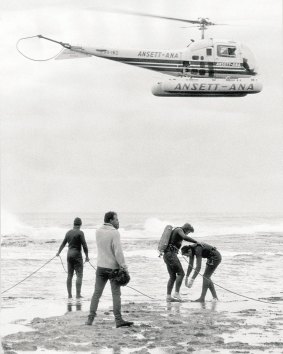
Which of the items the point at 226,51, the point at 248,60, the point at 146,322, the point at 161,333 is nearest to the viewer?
the point at 161,333

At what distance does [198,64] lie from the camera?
118 ft

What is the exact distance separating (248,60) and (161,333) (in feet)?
93.6

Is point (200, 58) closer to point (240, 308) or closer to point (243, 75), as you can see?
point (243, 75)

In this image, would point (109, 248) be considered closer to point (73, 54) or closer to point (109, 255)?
point (109, 255)

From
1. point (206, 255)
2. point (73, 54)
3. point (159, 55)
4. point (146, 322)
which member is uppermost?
point (159, 55)

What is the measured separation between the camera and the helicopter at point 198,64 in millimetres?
31672

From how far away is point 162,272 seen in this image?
75.7ft

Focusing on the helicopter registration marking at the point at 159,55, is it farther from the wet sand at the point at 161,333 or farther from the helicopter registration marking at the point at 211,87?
the wet sand at the point at 161,333

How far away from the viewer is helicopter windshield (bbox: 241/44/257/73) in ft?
121

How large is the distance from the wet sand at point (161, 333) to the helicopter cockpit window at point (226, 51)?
974 inches

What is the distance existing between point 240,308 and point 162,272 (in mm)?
9752

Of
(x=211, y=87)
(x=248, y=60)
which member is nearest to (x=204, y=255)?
(x=211, y=87)

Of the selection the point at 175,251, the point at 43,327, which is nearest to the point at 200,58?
the point at 175,251

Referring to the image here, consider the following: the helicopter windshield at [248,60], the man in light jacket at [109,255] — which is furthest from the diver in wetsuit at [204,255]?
the helicopter windshield at [248,60]
